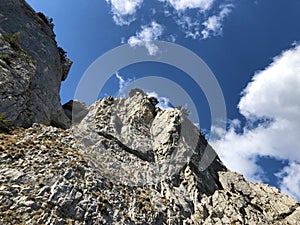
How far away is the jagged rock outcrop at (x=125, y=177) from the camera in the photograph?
1905 cm

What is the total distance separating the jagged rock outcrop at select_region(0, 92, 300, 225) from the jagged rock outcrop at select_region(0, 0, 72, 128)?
2844 mm

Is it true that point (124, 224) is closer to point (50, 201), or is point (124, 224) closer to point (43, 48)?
point (50, 201)

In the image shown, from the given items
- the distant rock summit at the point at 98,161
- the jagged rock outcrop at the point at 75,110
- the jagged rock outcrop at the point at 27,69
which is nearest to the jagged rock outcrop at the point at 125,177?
the distant rock summit at the point at 98,161

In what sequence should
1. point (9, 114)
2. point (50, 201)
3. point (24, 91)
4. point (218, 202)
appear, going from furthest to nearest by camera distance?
point (218, 202) < point (24, 91) < point (9, 114) < point (50, 201)

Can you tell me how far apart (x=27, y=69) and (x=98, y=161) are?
14.5 m

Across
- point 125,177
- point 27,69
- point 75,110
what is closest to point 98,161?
point 125,177

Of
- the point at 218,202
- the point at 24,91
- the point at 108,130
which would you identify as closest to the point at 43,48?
the point at 24,91

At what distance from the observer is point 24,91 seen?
93.0 ft

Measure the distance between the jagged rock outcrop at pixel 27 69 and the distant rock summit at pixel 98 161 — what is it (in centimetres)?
14

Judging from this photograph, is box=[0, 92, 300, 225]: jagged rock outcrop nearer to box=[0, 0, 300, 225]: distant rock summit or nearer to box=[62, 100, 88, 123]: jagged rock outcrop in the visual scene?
box=[0, 0, 300, 225]: distant rock summit

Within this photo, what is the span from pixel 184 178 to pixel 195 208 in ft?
16.8

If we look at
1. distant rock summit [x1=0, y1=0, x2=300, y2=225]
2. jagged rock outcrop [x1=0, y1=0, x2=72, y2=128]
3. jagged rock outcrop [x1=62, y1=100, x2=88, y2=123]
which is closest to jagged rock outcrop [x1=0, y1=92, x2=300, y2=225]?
distant rock summit [x1=0, y1=0, x2=300, y2=225]

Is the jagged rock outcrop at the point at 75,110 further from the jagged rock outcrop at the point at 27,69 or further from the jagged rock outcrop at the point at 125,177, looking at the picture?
the jagged rock outcrop at the point at 27,69

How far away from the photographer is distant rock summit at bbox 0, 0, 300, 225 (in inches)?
775
